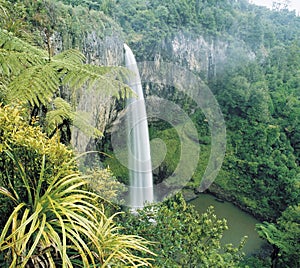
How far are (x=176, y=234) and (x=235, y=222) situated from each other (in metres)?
8.53

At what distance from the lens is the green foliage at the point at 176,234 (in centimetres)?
315

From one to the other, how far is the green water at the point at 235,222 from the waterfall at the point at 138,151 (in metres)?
2.31

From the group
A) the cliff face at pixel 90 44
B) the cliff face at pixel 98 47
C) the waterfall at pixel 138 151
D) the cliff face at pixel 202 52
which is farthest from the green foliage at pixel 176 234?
the cliff face at pixel 202 52

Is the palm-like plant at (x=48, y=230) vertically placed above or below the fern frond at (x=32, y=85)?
below

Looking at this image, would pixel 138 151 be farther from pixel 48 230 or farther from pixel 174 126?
pixel 48 230

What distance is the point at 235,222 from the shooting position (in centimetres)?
1103

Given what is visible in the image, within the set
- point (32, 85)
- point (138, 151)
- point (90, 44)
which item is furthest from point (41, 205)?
point (138, 151)

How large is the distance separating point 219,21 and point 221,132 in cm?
641

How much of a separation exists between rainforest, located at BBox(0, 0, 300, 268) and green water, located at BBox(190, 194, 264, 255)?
60 millimetres

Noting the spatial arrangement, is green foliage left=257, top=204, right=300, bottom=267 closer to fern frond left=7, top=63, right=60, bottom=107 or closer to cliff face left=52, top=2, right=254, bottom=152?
cliff face left=52, top=2, right=254, bottom=152

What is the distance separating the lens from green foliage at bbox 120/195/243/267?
A: 10.3 ft

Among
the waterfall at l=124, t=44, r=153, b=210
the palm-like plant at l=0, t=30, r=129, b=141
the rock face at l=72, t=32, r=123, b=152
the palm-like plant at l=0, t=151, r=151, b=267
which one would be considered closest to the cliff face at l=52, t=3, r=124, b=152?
the rock face at l=72, t=32, r=123, b=152

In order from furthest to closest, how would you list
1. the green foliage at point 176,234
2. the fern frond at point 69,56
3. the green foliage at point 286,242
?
the green foliage at point 286,242
the green foliage at point 176,234
the fern frond at point 69,56

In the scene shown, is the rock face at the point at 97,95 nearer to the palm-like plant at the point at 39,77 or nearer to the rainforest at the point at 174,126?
the rainforest at the point at 174,126
